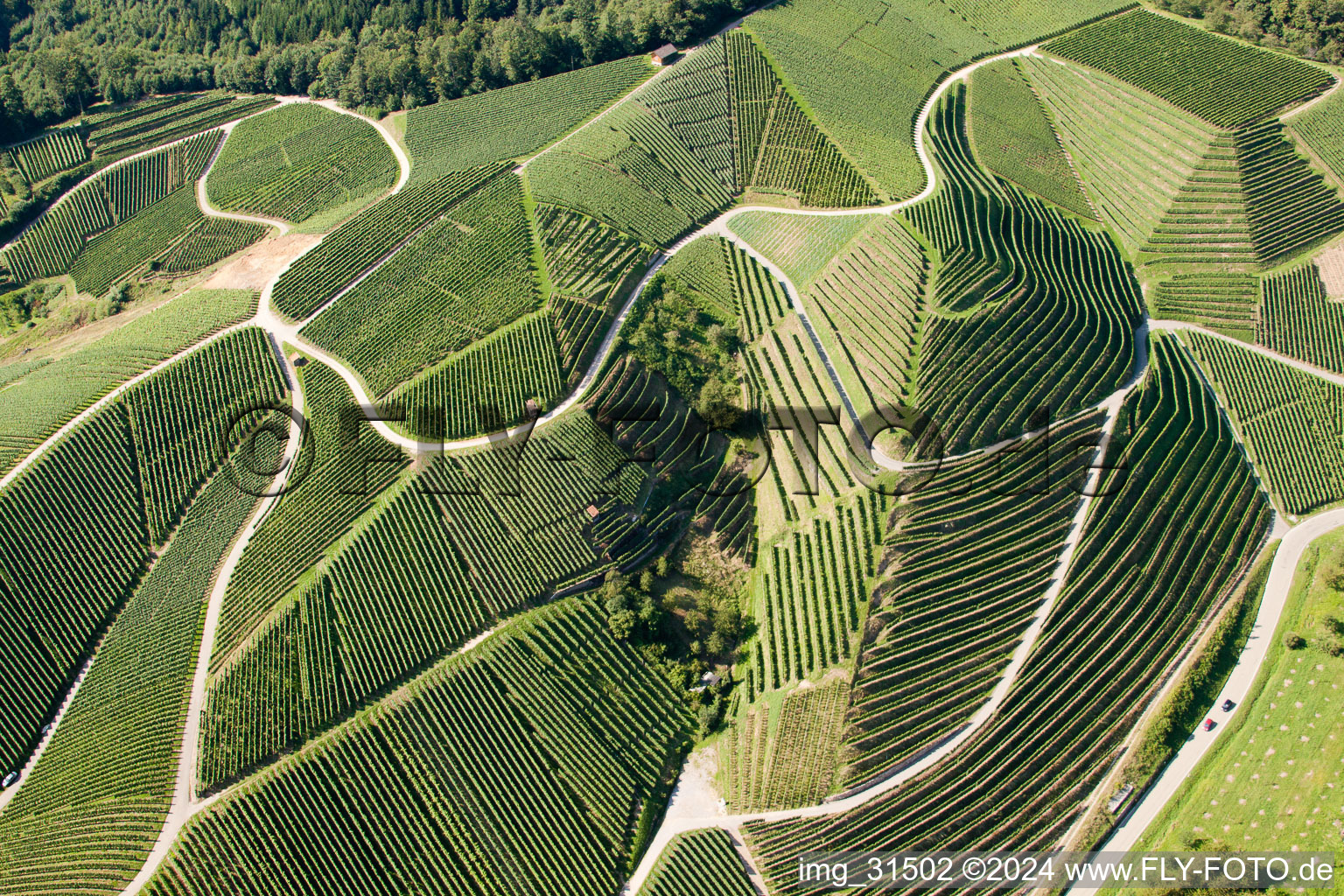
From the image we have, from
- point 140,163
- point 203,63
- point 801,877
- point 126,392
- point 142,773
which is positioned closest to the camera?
point 801,877

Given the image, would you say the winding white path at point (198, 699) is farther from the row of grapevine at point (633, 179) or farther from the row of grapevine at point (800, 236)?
the row of grapevine at point (800, 236)

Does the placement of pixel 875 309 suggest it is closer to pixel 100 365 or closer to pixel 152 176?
pixel 100 365

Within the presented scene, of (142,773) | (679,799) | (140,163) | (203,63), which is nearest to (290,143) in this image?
(140,163)

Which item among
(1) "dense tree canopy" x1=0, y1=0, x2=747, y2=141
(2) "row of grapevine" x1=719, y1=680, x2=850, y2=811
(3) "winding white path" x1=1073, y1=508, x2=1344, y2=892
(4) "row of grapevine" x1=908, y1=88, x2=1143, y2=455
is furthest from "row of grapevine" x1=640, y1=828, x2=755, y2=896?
(1) "dense tree canopy" x1=0, y1=0, x2=747, y2=141

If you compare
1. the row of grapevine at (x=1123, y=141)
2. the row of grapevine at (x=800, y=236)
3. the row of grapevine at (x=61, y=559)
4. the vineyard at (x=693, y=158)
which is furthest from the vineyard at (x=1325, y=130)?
the row of grapevine at (x=61, y=559)

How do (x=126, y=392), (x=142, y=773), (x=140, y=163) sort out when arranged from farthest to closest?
(x=140, y=163)
(x=126, y=392)
(x=142, y=773)


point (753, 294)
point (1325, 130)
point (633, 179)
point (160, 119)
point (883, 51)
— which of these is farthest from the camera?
point (883, 51)

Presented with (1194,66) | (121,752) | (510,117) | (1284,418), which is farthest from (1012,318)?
(121,752)

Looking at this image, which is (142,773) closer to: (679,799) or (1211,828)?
(679,799)

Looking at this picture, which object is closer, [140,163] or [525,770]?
[525,770]
